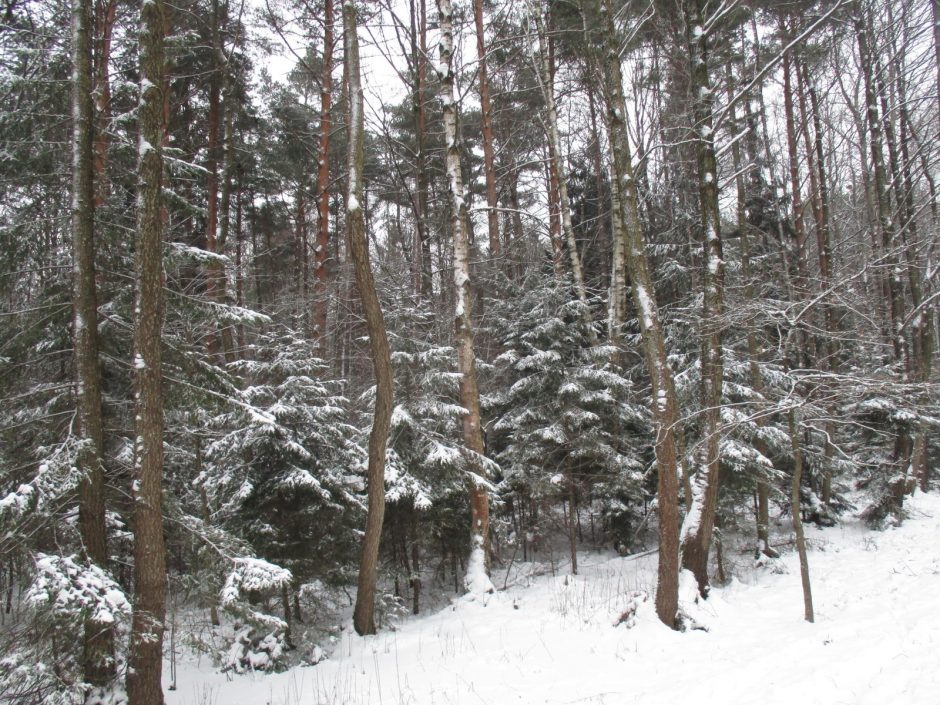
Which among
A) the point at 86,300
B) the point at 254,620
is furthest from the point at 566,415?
the point at 86,300

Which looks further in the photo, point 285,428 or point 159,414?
point 285,428

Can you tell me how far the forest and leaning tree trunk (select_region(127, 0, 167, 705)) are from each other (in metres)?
0.03

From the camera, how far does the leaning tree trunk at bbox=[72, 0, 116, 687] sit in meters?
5.44

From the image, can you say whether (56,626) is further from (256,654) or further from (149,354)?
(256,654)

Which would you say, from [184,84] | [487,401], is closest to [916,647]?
[487,401]

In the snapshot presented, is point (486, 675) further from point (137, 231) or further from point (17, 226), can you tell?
point (17, 226)

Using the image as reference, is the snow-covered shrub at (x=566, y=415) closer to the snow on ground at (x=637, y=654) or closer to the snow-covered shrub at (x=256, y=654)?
the snow on ground at (x=637, y=654)

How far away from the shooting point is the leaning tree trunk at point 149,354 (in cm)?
539

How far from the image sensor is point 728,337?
11406 millimetres

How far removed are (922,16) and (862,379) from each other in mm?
11715

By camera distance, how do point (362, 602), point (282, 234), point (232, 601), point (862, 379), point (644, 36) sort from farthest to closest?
point (282, 234) → point (644, 36) → point (362, 602) → point (862, 379) → point (232, 601)

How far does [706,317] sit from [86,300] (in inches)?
314

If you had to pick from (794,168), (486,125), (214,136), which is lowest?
(794,168)

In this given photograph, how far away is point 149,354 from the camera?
5539 millimetres
